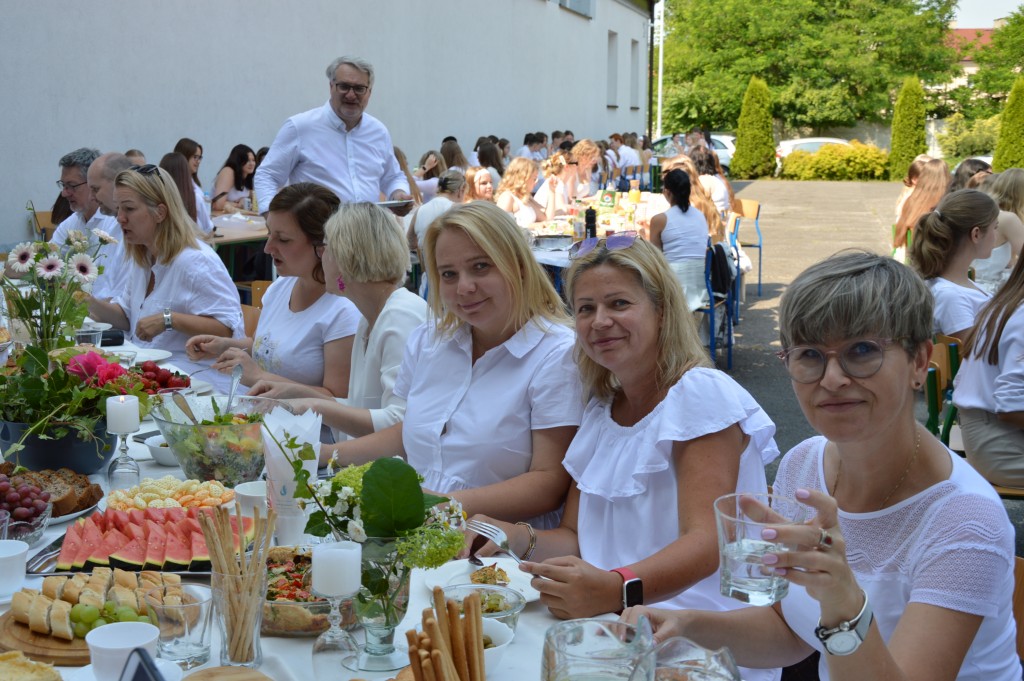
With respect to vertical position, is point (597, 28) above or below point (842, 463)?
above

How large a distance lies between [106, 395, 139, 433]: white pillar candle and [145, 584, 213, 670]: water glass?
1131 mm

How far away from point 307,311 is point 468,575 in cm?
209

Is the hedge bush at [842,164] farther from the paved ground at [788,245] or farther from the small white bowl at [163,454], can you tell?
the small white bowl at [163,454]

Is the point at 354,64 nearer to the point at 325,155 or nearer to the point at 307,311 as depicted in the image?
the point at 325,155

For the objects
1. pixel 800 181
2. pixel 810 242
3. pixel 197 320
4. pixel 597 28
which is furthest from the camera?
pixel 800 181

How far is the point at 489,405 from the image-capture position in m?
2.79

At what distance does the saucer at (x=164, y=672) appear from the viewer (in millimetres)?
1562

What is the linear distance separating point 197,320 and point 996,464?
343 cm

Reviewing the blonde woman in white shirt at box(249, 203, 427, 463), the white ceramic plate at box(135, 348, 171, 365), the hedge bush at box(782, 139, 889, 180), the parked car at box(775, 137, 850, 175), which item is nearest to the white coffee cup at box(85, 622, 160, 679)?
the blonde woman in white shirt at box(249, 203, 427, 463)

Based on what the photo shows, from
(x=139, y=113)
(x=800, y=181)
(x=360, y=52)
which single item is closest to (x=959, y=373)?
(x=139, y=113)

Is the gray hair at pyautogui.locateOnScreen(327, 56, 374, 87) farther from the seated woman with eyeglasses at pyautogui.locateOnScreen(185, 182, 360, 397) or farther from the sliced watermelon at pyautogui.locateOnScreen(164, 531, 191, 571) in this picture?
the sliced watermelon at pyautogui.locateOnScreen(164, 531, 191, 571)

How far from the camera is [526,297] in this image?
9.39 feet

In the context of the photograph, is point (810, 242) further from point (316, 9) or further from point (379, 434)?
point (379, 434)

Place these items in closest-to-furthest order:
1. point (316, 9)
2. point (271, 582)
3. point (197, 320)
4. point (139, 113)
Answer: point (271, 582) → point (197, 320) → point (139, 113) → point (316, 9)
